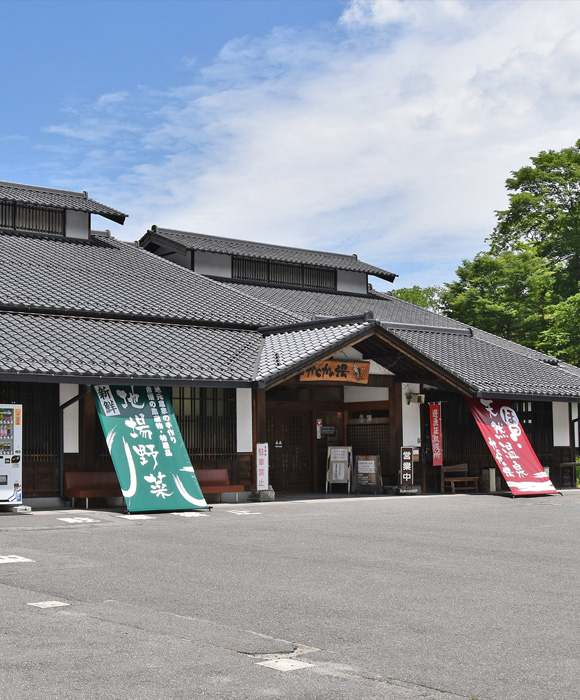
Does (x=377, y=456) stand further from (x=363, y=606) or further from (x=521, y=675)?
(x=521, y=675)

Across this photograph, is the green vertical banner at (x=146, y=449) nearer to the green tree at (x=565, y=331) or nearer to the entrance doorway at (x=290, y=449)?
the entrance doorway at (x=290, y=449)

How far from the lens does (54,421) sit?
51.5ft

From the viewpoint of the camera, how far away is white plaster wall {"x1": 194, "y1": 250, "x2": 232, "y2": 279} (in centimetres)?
2547

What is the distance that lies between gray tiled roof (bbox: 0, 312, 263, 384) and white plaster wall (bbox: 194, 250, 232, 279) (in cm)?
692

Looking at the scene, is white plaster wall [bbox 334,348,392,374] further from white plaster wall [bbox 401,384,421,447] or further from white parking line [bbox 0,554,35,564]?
white parking line [bbox 0,554,35,564]

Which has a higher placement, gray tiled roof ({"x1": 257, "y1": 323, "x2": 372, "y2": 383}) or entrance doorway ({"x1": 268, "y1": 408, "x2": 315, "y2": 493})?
gray tiled roof ({"x1": 257, "y1": 323, "x2": 372, "y2": 383})

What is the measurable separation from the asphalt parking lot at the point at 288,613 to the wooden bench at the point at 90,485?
12.1 feet

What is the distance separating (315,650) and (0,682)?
178cm

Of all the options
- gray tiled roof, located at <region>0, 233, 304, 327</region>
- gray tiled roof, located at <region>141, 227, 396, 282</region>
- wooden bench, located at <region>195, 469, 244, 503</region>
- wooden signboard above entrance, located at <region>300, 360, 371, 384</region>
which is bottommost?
wooden bench, located at <region>195, 469, 244, 503</region>

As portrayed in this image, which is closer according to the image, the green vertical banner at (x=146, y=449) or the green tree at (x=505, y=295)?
the green vertical banner at (x=146, y=449)

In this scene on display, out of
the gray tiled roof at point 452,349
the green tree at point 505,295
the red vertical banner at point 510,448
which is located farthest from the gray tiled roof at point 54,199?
the green tree at point 505,295

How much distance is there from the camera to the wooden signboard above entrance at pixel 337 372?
1794cm

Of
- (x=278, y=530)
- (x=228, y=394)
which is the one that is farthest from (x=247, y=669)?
(x=228, y=394)

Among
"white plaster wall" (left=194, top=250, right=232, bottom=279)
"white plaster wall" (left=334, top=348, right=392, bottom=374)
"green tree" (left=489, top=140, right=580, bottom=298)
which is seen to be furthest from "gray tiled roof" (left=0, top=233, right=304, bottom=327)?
"green tree" (left=489, top=140, right=580, bottom=298)
